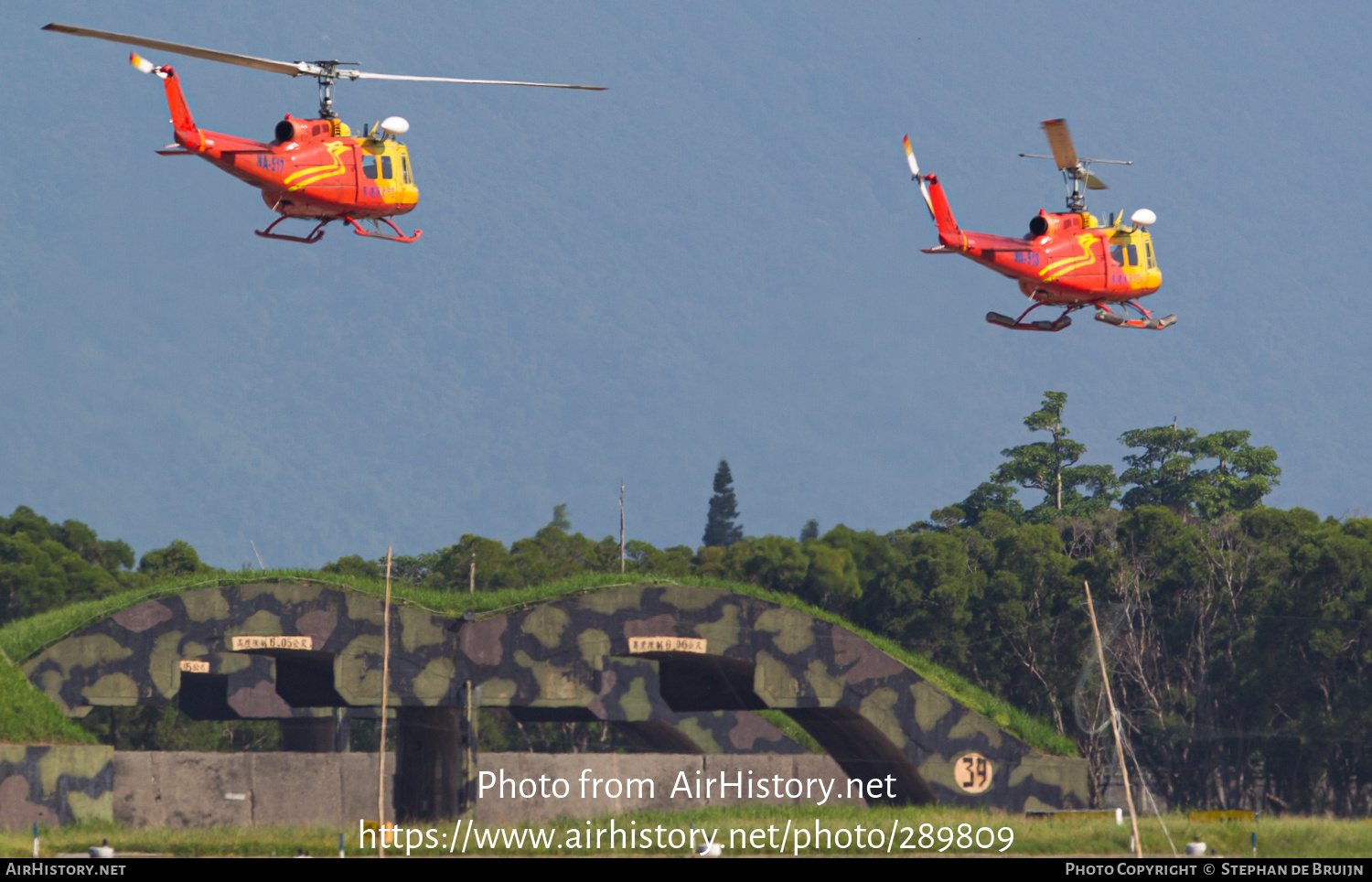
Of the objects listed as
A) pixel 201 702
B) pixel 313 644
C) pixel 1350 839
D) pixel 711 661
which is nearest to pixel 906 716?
pixel 711 661

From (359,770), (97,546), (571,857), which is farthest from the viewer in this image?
(97,546)

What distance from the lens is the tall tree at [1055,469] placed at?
104 metres

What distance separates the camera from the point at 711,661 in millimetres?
49688

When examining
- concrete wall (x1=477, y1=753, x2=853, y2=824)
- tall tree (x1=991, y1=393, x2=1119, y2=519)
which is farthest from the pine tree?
concrete wall (x1=477, y1=753, x2=853, y2=824)

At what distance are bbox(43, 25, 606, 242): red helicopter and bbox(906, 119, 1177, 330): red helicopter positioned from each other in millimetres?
9625

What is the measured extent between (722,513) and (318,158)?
11863 centimetres

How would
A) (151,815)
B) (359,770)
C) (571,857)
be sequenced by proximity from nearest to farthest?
(571,857), (151,815), (359,770)

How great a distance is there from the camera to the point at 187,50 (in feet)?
110

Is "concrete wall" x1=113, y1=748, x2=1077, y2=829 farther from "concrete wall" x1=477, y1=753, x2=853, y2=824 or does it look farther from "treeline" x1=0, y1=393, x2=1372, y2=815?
"treeline" x1=0, y1=393, x2=1372, y2=815

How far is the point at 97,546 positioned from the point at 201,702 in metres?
34.2

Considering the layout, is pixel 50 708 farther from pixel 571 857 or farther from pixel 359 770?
pixel 571 857

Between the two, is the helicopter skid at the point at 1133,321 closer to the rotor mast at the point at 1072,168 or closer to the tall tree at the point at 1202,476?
the rotor mast at the point at 1072,168

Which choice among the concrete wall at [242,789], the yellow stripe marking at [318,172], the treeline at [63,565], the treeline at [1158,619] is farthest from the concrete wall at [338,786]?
the treeline at [63,565]

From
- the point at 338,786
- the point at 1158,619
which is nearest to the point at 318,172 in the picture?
the point at 338,786
